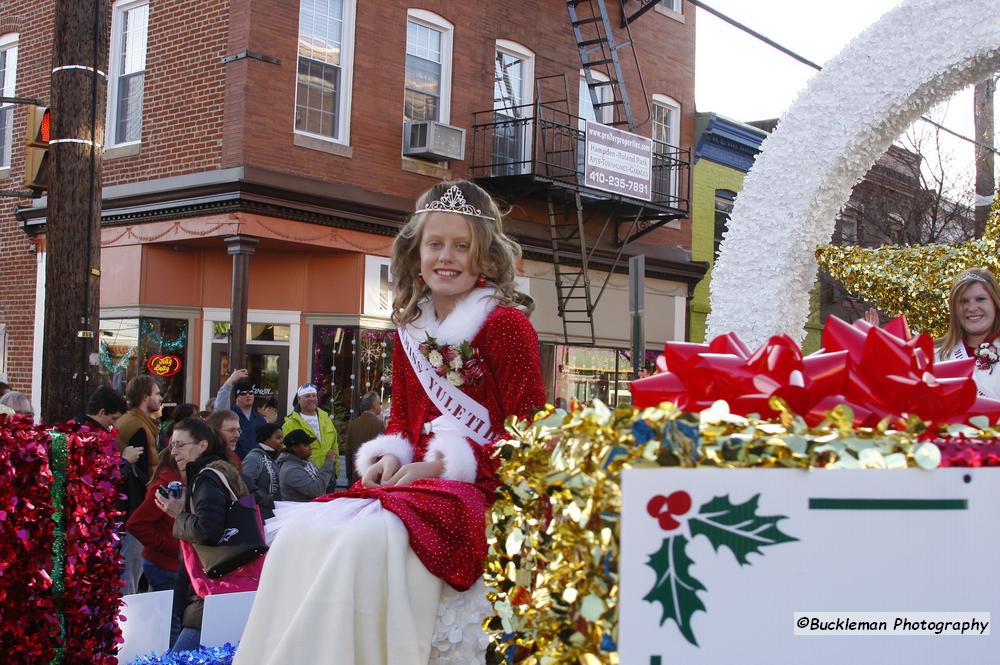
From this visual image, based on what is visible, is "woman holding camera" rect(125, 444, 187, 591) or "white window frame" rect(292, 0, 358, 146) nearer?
"woman holding camera" rect(125, 444, 187, 591)

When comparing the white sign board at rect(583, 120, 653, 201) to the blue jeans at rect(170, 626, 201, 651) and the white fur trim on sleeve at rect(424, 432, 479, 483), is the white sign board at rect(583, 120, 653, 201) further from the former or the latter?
the white fur trim on sleeve at rect(424, 432, 479, 483)

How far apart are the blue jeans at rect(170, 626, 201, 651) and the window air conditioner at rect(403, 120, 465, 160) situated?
10158 mm

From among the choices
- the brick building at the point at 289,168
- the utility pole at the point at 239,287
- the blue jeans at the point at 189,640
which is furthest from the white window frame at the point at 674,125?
the blue jeans at the point at 189,640

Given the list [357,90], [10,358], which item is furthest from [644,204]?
[10,358]

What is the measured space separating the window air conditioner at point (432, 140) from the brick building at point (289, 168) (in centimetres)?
6

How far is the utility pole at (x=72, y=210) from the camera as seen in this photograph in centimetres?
593

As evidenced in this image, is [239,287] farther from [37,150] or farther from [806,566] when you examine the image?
[806,566]

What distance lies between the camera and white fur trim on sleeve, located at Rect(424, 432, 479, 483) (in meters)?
3.00

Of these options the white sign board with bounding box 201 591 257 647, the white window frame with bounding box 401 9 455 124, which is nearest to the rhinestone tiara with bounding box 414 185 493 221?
the white sign board with bounding box 201 591 257 647

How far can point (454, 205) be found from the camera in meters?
3.29

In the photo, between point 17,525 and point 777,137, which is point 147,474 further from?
point 777,137

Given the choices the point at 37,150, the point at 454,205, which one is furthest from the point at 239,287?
the point at 454,205

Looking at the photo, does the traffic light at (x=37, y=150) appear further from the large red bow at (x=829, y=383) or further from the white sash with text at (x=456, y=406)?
the large red bow at (x=829, y=383)

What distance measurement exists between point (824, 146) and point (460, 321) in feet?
5.77
